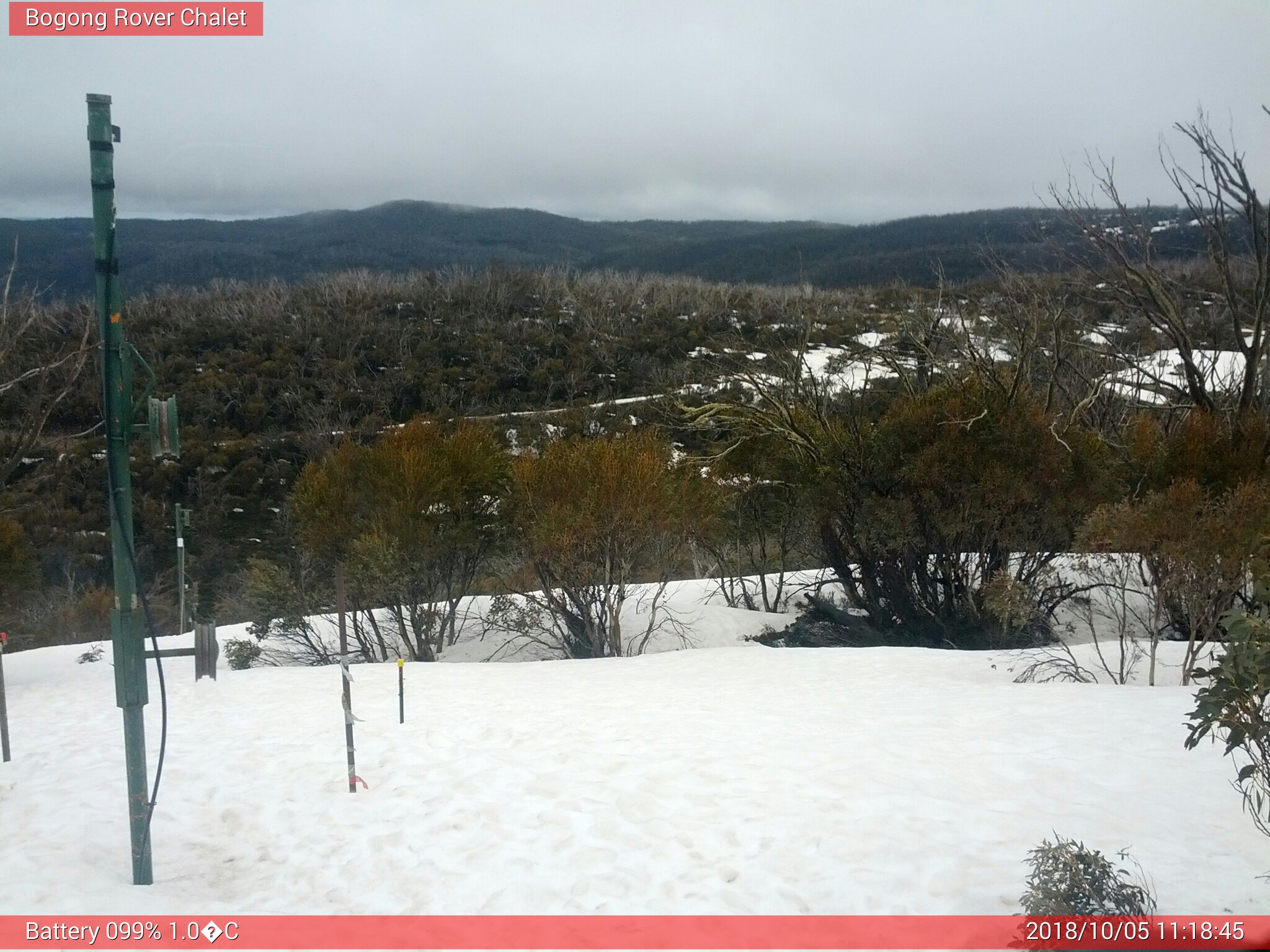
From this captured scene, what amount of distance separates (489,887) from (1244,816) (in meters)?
4.51

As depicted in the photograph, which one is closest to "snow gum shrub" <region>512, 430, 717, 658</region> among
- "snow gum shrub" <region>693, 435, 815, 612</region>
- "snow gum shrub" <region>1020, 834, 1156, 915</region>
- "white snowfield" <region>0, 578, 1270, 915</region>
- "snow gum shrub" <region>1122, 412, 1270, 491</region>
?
"snow gum shrub" <region>693, 435, 815, 612</region>

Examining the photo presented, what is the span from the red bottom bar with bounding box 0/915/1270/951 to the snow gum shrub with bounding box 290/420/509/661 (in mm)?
10410

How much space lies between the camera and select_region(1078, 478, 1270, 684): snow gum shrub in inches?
369

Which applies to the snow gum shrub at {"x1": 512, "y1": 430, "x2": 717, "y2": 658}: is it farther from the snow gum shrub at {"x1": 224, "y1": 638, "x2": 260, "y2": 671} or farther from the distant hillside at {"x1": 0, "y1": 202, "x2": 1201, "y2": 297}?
the distant hillside at {"x1": 0, "y1": 202, "x2": 1201, "y2": 297}

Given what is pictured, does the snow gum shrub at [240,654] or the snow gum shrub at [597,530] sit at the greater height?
the snow gum shrub at [597,530]

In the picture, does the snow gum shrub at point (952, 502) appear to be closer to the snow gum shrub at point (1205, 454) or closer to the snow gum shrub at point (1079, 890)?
the snow gum shrub at point (1205, 454)

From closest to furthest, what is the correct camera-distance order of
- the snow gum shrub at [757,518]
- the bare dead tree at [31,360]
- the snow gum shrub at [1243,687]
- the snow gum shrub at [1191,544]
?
the snow gum shrub at [1243,687] < the snow gum shrub at [1191,544] < the bare dead tree at [31,360] < the snow gum shrub at [757,518]

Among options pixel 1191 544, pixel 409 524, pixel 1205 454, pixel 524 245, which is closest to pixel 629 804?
pixel 1191 544

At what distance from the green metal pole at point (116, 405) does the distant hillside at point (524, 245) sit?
9.7 inches

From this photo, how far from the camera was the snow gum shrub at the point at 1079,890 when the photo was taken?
387 centimetres

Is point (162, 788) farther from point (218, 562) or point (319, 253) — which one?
point (319, 253)

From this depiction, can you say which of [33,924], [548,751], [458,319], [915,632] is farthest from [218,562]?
[458,319]

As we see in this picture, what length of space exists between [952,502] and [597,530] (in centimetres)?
582

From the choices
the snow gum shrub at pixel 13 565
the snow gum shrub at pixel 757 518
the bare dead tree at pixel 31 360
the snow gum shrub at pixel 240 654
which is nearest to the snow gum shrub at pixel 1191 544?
the snow gum shrub at pixel 757 518
